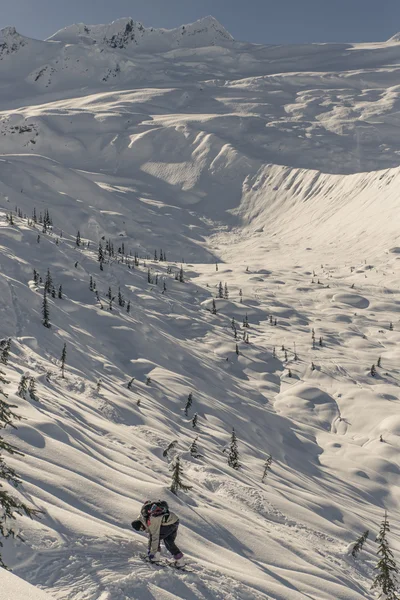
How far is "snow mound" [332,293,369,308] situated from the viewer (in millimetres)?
51938

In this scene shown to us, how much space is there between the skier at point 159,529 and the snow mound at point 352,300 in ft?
165

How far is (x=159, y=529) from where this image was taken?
17.4 ft

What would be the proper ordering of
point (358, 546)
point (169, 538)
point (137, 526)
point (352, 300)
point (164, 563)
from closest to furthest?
point (164, 563)
point (169, 538)
point (137, 526)
point (358, 546)
point (352, 300)

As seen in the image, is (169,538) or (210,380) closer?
(169,538)

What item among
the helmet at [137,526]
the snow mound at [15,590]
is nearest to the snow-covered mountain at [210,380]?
the helmet at [137,526]

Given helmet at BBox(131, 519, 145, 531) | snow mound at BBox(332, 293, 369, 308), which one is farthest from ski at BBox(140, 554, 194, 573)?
snow mound at BBox(332, 293, 369, 308)

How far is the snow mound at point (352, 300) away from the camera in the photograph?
5194cm

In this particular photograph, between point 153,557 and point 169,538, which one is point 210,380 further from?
point 153,557

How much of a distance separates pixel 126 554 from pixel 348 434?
2533 cm

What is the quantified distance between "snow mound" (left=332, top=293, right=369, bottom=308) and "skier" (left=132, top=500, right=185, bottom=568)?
165ft

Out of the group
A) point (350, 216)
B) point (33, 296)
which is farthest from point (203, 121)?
point (33, 296)

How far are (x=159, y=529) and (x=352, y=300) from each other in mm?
51677

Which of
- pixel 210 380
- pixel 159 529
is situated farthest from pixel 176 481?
pixel 210 380

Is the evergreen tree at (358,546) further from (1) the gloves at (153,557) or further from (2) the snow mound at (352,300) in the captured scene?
(2) the snow mound at (352,300)
